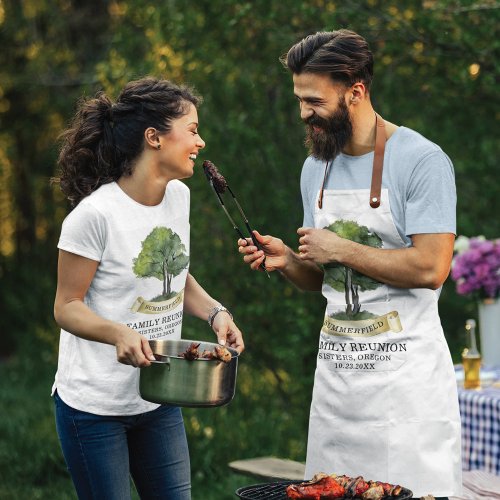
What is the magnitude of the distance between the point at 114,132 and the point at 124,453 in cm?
100

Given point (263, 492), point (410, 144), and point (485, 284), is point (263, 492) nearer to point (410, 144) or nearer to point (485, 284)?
point (410, 144)

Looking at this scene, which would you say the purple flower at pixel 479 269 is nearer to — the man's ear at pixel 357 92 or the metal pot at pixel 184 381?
the man's ear at pixel 357 92

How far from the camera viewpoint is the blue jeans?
337cm

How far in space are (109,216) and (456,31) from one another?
14.2 ft

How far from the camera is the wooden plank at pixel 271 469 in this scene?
5.46m

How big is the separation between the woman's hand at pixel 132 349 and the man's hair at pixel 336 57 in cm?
97

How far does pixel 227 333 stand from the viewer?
3.59m

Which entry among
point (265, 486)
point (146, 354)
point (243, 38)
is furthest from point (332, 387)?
point (243, 38)

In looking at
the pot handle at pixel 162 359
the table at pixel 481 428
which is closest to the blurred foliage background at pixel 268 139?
the table at pixel 481 428

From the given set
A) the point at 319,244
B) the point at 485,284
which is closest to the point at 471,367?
the point at 485,284

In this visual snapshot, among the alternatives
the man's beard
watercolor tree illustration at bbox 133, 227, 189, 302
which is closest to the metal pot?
watercolor tree illustration at bbox 133, 227, 189, 302

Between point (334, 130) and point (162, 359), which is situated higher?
point (334, 130)

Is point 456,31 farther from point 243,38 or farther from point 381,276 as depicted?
point 381,276

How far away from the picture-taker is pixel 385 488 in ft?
10.1
